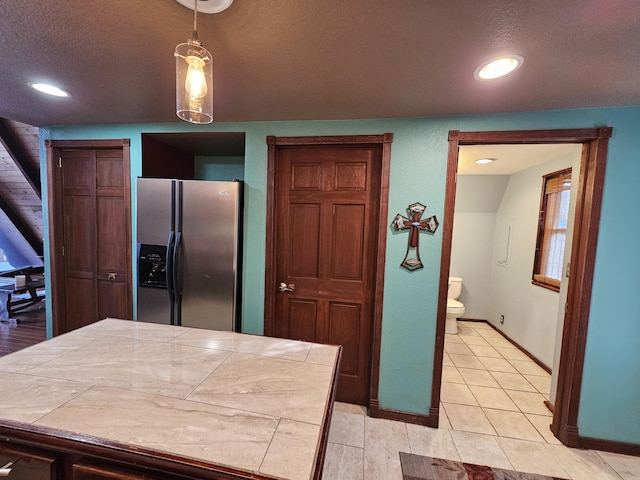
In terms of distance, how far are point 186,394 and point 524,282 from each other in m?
3.96

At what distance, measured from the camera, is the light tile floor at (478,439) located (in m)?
1.68

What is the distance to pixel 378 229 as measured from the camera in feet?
6.94

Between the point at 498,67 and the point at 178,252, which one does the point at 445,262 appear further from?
the point at 178,252

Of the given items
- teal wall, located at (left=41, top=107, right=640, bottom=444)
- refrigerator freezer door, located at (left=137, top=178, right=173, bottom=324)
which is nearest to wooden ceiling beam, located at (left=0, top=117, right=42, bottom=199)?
teal wall, located at (left=41, top=107, right=640, bottom=444)

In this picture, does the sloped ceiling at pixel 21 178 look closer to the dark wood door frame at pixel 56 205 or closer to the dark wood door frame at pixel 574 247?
the dark wood door frame at pixel 56 205

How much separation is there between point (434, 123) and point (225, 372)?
209cm

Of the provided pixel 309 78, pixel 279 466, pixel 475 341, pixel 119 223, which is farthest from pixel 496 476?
pixel 119 223

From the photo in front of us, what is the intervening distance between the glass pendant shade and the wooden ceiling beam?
147 inches

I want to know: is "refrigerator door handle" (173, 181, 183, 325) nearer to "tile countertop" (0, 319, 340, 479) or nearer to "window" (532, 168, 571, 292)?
"tile countertop" (0, 319, 340, 479)

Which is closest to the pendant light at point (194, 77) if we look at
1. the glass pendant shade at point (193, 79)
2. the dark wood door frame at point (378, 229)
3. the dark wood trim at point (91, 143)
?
the glass pendant shade at point (193, 79)

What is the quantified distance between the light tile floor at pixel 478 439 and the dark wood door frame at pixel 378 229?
0.29 meters

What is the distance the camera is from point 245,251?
2.27m

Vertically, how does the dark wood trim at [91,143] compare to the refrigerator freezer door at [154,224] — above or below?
above

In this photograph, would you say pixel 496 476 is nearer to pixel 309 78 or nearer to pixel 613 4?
pixel 613 4
